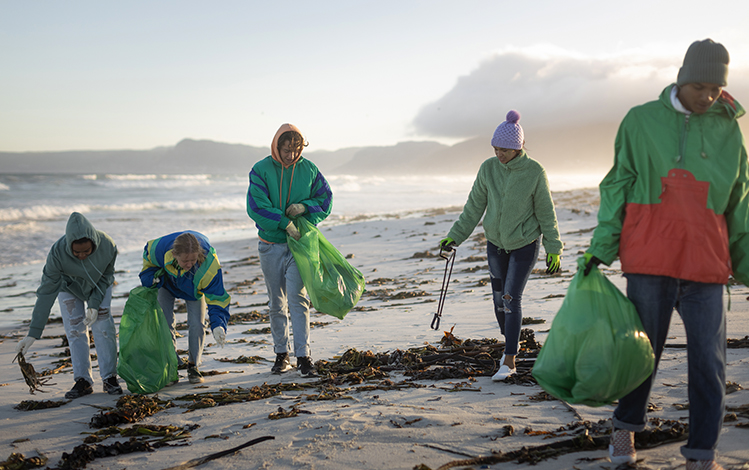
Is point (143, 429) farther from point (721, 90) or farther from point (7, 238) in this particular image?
point (7, 238)

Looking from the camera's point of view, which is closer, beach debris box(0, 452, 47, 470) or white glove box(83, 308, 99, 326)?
beach debris box(0, 452, 47, 470)

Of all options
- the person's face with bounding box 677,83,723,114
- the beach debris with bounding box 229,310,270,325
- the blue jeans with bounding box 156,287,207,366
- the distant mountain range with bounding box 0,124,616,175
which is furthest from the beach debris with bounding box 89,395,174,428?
the distant mountain range with bounding box 0,124,616,175

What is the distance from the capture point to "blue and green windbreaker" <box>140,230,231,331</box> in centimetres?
399

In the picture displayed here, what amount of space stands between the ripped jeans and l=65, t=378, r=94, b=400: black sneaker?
3 cm

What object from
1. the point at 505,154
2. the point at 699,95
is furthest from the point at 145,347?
the point at 699,95

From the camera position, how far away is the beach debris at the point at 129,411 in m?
3.21

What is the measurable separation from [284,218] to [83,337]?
1.71 metres

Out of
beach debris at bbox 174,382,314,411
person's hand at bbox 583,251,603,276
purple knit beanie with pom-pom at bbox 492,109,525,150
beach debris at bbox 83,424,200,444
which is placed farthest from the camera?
purple knit beanie with pom-pom at bbox 492,109,525,150

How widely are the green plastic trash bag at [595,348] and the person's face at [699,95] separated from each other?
0.72 m

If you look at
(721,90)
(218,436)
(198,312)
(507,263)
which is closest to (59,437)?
(218,436)

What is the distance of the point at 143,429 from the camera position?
302cm

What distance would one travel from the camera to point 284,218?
13.7 ft

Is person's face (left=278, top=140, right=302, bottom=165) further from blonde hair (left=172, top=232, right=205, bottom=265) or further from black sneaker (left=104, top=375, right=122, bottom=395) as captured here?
black sneaker (left=104, top=375, right=122, bottom=395)

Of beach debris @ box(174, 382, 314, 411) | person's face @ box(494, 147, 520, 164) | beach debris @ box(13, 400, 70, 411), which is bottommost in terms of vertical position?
beach debris @ box(13, 400, 70, 411)
